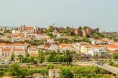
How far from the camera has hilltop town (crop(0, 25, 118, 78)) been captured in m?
23.8

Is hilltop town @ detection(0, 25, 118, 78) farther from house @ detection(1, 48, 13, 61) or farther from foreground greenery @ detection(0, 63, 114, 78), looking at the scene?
foreground greenery @ detection(0, 63, 114, 78)

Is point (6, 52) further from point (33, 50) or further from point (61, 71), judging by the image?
point (61, 71)

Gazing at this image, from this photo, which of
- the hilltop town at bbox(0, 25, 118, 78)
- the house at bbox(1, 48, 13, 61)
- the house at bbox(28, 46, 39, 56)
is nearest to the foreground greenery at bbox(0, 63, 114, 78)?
the hilltop town at bbox(0, 25, 118, 78)

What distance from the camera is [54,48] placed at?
2959 centimetres

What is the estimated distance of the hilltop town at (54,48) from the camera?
23.8 m

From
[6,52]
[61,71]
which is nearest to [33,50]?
[6,52]

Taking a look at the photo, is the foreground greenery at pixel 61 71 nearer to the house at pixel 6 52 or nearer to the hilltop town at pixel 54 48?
the hilltop town at pixel 54 48

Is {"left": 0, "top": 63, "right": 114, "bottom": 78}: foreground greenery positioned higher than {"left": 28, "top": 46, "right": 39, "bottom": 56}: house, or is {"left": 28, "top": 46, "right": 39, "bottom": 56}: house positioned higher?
{"left": 28, "top": 46, "right": 39, "bottom": 56}: house

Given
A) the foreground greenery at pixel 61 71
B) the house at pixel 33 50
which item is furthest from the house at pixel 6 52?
the foreground greenery at pixel 61 71

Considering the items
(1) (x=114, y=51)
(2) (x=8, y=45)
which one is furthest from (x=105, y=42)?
(2) (x=8, y=45)

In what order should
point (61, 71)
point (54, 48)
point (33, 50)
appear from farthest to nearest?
1. point (54, 48)
2. point (33, 50)
3. point (61, 71)

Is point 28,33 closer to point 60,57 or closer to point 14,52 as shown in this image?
point 14,52

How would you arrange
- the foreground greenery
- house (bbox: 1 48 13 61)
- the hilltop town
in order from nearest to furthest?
the foreground greenery
the hilltop town
house (bbox: 1 48 13 61)

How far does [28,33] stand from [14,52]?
34.9ft
